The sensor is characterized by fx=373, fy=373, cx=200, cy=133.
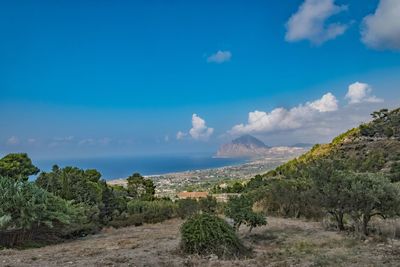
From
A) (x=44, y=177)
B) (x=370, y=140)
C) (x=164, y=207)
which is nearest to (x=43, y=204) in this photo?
(x=44, y=177)

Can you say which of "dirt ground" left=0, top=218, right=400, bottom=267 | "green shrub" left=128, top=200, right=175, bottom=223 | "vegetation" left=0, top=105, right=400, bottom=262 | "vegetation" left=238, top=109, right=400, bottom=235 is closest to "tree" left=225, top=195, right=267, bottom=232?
"vegetation" left=0, top=105, right=400, bottom=262

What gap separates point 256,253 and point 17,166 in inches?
884

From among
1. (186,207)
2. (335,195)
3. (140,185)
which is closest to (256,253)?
(335,195)

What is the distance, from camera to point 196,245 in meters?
11.2

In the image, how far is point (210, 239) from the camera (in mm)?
11242

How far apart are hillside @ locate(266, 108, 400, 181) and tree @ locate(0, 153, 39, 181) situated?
26900mm

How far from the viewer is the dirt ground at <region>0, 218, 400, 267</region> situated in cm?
985

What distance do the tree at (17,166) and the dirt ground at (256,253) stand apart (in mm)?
16341

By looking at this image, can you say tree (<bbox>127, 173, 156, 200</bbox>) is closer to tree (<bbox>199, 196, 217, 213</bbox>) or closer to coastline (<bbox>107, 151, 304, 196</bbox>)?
coastline (<bbox>107, 151, 304, 196</bbox>)

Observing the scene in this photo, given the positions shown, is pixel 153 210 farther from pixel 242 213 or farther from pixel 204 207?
pixel 242 213

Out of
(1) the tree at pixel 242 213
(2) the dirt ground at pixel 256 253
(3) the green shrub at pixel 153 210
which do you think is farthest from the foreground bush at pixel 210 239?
(3) the green shrub at pixel 153 210

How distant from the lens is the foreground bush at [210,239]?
11.1 metres

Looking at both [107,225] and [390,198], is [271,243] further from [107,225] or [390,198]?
[107,225]

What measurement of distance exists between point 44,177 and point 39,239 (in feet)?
20.7
